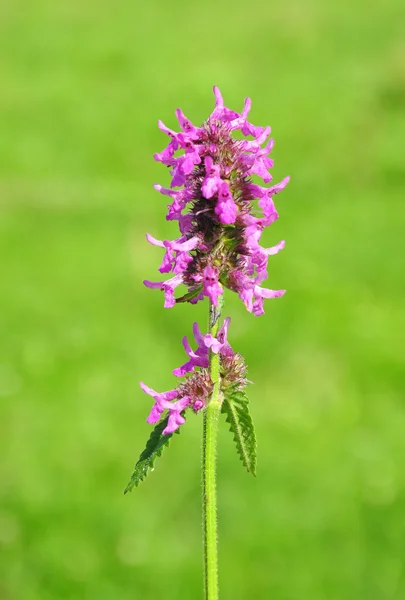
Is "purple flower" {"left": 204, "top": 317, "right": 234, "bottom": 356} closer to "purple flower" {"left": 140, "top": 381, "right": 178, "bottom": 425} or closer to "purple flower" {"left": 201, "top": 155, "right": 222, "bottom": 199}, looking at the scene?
"purple flower" {"left": 140, "top": 381, "right": 178, "bottom": 425}

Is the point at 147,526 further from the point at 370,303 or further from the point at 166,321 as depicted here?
the point at 370,303

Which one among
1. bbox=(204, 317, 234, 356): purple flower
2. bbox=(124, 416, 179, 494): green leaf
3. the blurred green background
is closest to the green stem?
bbox=(204, 317, 234, 356): purple flower

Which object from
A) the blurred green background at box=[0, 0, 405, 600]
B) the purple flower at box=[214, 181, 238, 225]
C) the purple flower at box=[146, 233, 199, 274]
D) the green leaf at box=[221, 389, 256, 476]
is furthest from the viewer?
the blurred green background at box=[0, 0, 405, 600]

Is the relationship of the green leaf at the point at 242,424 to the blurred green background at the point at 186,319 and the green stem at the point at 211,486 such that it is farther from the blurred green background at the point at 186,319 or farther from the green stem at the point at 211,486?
the blurred green background at the point at 186,319

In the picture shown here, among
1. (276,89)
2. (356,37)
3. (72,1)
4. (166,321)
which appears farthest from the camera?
(72,1)

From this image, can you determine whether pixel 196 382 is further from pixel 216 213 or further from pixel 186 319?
pixel 186 319

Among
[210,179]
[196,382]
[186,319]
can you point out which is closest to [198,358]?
[196,382]

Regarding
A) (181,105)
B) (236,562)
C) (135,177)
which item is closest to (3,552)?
(236,562)
